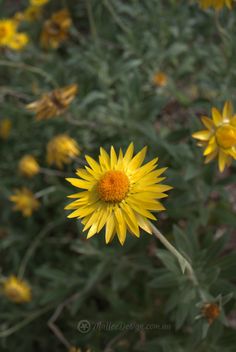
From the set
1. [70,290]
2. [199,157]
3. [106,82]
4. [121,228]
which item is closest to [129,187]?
[121,228]

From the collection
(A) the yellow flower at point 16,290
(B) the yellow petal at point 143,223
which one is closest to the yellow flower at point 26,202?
(A) the yellow flower at point 16,290

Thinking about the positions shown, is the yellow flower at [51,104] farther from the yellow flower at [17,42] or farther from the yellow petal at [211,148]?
the yellow flower at [17,42]

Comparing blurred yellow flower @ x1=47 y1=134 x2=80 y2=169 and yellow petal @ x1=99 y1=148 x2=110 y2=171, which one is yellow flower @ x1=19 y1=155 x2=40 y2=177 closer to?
blurred yellow flower @ x1=47 y1=134 x2=80 y2=169

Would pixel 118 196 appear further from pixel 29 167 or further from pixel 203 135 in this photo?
pixel 29 167

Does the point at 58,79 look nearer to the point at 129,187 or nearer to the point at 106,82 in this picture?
the point at 106,82

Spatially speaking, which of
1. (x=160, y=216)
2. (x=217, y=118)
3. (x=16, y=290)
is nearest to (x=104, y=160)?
(x=217, y=118)
